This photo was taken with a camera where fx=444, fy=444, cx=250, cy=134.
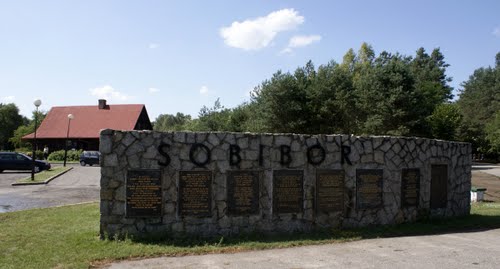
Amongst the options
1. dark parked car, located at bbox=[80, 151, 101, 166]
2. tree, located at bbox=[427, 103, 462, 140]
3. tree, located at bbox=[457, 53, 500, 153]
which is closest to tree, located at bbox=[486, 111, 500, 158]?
tree, located at bbox=[457, 53, 500, 153]

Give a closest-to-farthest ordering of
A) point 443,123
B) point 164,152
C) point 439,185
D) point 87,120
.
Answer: point 164,152
point 439,185
point 443,123
point 87,120

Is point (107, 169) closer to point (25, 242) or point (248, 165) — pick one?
point (25, 242)

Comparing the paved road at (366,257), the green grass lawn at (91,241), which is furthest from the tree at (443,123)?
the paved road at (366,257)

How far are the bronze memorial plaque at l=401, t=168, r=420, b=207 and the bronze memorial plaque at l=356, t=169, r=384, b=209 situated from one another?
721 millimetres

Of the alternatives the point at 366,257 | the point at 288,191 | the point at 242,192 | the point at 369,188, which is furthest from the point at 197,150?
the point at 369,188

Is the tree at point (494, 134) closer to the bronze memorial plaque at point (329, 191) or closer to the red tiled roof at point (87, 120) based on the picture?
the red tiled roof at point (87, 120)

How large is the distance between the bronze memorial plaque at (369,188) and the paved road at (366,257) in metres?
1.32

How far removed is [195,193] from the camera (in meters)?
9.02

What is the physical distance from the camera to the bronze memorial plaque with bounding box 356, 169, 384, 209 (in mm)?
10273

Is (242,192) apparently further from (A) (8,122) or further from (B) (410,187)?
(A) (8,122)

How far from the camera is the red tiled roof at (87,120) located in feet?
171

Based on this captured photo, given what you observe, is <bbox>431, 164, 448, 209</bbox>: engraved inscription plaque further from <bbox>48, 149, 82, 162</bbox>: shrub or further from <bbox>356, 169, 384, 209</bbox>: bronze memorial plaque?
<bbox>48, 149, 82, 162</bbox>: shrub

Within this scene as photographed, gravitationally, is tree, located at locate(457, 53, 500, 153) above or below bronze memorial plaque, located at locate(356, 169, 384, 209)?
above

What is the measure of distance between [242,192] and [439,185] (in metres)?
5.73
